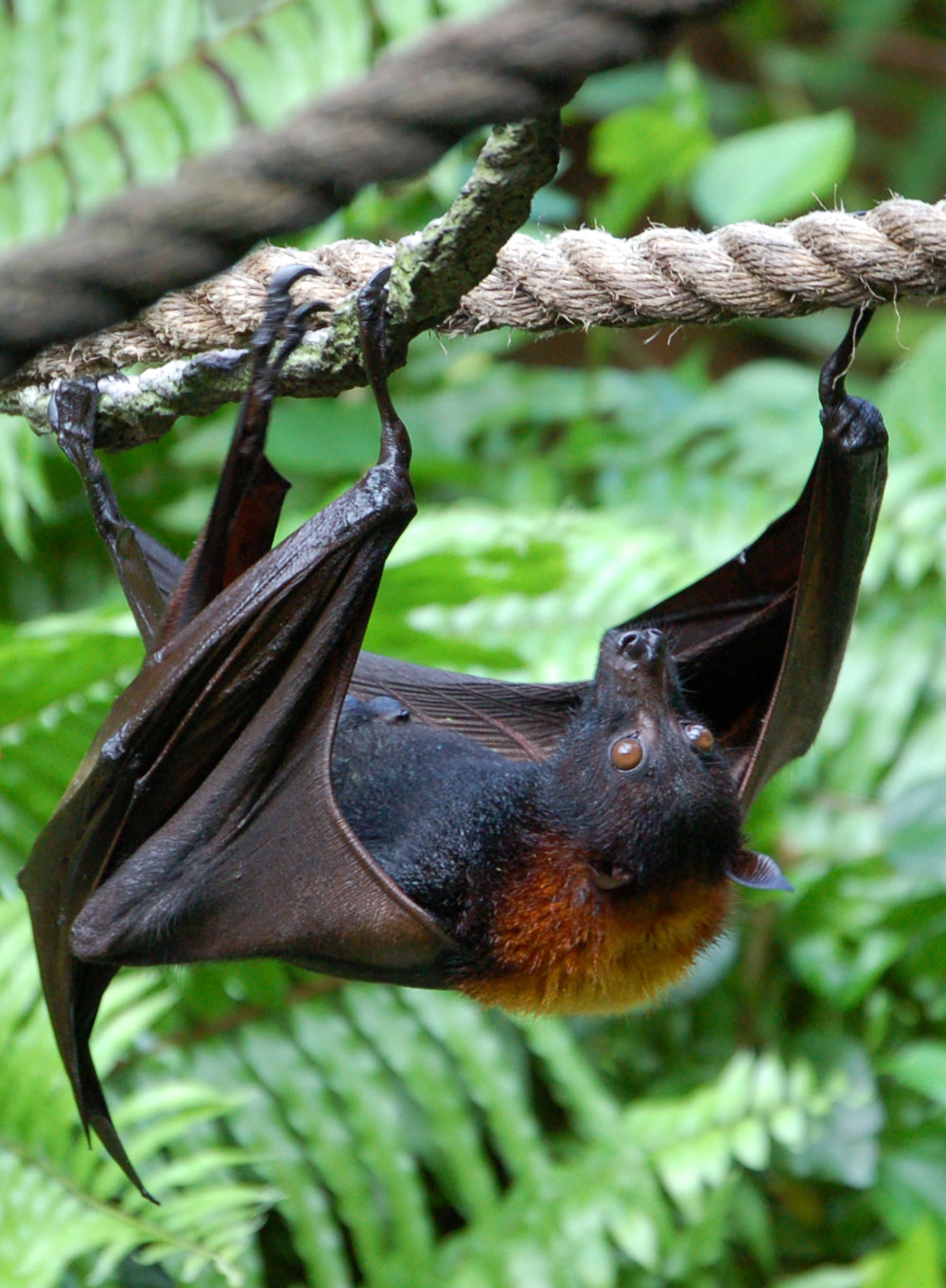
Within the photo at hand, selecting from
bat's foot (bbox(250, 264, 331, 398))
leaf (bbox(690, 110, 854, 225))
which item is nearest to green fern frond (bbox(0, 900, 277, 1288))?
bat's foot (bbox(250, 264, 331, 398))

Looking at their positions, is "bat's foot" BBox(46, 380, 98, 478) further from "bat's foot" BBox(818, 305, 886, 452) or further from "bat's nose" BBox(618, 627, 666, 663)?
"bat's foot" BBox(818, 305, 886, 452)

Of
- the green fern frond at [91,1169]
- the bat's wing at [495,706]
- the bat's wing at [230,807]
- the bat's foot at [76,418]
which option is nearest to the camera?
the bat's wing at [230,807]

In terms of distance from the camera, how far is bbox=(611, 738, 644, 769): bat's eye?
270cm

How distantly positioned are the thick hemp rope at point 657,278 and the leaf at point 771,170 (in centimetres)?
321

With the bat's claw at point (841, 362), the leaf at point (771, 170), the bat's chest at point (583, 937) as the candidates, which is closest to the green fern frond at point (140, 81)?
the leaf at point (771, 170)

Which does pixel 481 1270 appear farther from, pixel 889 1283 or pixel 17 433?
pixel 17 433

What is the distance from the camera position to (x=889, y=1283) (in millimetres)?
3225

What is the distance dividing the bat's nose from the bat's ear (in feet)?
1.51

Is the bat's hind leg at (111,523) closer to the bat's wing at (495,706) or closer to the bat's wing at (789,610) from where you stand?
the bat's wing at (495,706)

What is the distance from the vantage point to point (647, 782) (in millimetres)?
2680

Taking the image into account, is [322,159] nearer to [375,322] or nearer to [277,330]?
[375,322]

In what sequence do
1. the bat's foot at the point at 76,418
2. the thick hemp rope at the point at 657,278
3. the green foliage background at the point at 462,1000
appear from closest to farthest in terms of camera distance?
1. the thick hemp rope at the point at 657,278
2. the bat's foot at the point at 76,418
3. the green foliage background at the point at 462,1000

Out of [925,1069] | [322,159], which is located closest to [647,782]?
[925,1069]

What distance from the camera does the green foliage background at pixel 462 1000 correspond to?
3.31m
